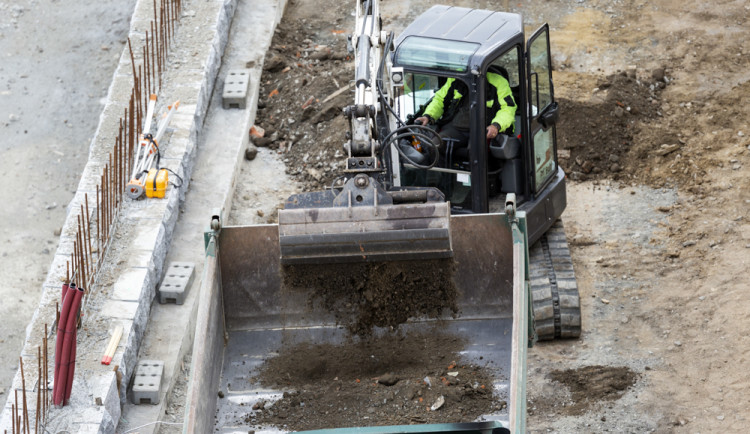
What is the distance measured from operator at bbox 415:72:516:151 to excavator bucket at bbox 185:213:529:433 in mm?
1271

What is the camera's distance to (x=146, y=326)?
401 inches

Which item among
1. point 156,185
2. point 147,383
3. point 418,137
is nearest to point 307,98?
point 156,185

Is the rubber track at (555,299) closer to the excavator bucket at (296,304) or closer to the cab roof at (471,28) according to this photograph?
the excavator bucket at (296,304)

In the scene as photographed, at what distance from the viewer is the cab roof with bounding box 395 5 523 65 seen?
370 inches

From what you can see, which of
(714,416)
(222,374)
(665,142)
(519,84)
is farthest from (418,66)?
(665,142)

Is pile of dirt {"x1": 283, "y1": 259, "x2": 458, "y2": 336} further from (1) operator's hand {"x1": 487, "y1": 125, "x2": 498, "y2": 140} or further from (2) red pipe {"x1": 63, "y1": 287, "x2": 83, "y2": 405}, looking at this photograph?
(2) red pipe {"x1": 63, "y1": 287, "x2": 83, "y2": 405}

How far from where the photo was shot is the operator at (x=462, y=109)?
941 centimetres

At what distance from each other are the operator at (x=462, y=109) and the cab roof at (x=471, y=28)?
0.97 ft

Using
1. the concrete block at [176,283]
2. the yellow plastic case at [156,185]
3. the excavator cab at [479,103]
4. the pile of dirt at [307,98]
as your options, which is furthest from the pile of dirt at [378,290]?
the pile of dirt at [307,98]

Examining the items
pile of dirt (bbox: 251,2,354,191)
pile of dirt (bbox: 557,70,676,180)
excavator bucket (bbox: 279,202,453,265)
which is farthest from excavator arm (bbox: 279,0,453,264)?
pile of dirt (bbox: 557,70,676,180)

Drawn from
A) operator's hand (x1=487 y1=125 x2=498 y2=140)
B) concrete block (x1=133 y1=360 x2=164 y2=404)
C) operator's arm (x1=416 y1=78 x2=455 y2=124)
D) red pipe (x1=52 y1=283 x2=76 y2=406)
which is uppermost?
operator's arm (x1=416 y1=78 x2=455 y2=124)

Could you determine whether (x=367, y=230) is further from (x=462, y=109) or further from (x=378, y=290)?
(x=462, y=109)

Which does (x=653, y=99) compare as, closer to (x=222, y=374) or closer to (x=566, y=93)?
(x=566, y=93)

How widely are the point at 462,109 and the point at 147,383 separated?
3487mm
